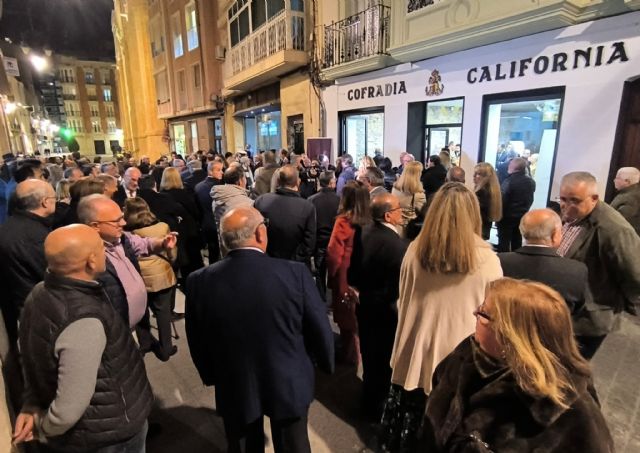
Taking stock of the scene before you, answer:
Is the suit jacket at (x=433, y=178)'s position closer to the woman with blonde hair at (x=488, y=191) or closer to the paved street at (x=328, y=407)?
the woman with blonde hair at (x=488, y=191)

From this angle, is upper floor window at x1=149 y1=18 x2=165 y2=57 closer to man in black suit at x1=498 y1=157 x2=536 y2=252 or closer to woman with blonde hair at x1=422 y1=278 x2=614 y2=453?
man in black suit at x1=498 y1=157 x2=536 y2=252

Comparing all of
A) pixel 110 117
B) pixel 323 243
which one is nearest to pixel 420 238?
pixel 323 243

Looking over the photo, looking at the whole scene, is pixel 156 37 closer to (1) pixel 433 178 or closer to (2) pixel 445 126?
(2) pixel 445 126

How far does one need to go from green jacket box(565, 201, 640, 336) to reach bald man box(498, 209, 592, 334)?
1.86ft

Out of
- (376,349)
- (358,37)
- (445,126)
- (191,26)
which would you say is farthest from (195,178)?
(191,26)

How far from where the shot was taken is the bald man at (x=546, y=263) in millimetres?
2043

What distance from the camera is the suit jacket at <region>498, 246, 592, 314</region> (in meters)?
2.04

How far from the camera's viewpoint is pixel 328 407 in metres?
3.01

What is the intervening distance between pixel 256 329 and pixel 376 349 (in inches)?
51.4

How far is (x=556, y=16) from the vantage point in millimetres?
5391

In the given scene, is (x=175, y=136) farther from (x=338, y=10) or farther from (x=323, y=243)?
(x=323, y=243)

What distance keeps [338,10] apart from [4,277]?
10301mm

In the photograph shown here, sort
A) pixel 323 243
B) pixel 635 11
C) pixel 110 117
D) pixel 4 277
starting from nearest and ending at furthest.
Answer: pixel 4 277 → pixel 323 243 → pixel 635 11 → pixel 110 117

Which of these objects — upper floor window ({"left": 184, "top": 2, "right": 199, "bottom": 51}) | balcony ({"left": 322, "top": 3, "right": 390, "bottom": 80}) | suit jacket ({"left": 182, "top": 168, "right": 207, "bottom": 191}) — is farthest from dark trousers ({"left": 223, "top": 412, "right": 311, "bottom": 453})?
upper floor window ({"left": 184, "top": 2, "right": 199, "bottom": 51})
